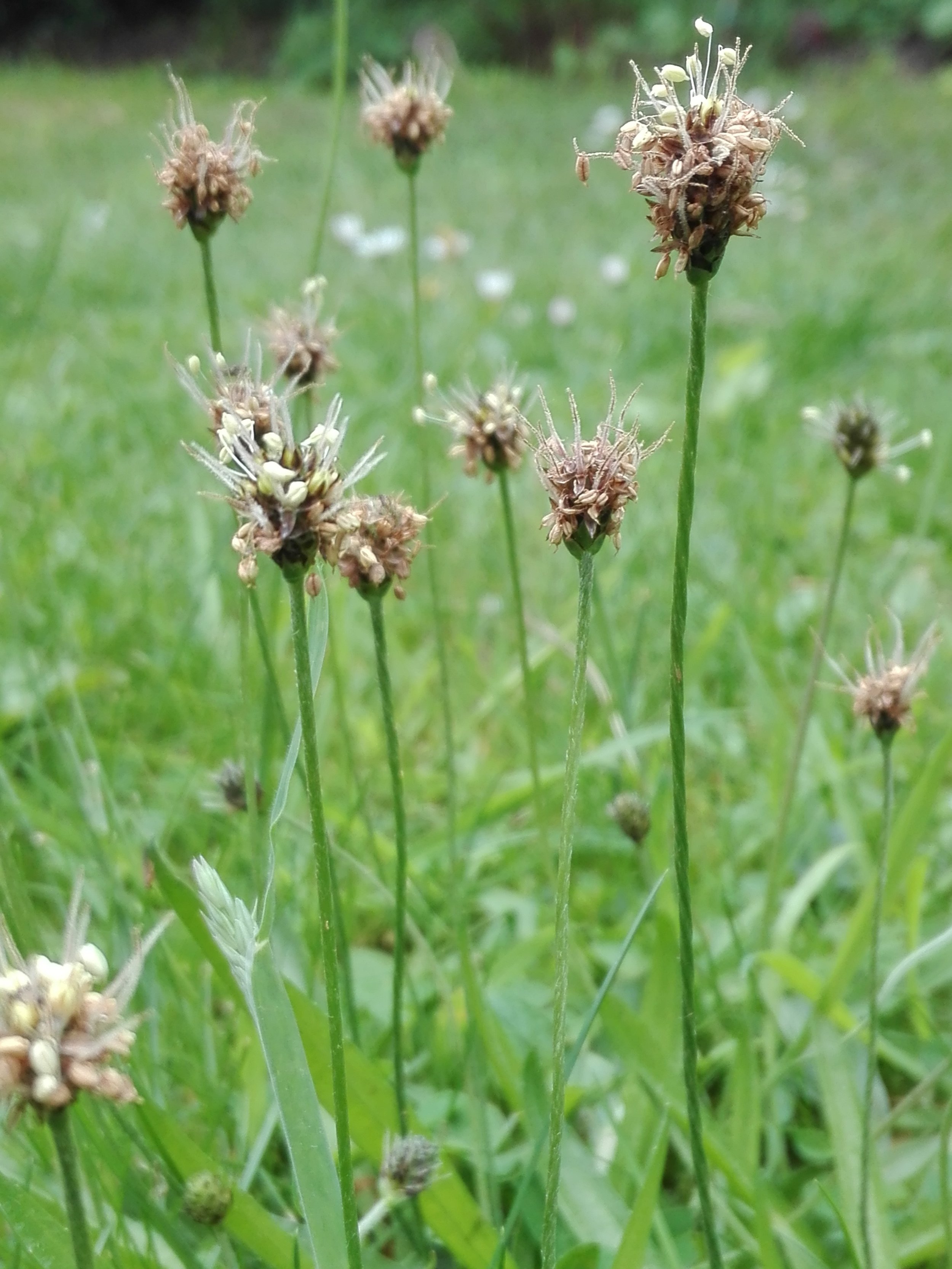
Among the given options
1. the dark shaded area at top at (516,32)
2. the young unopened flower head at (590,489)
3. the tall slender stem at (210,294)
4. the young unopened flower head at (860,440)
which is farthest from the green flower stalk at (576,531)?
the dark shaded area at top at (516,32)

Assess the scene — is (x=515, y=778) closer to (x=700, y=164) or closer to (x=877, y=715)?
(x=877, y=715)

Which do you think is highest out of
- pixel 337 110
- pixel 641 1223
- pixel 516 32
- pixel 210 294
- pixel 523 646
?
pixel 516 32

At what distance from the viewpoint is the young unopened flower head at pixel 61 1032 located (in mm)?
385

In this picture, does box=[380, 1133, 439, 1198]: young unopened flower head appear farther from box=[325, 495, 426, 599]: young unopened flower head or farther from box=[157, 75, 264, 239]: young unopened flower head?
box=[157, 75, 264, 239]: young unopened flower head

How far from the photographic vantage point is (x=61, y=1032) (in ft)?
1.32

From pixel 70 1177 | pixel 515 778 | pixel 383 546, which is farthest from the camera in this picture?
pixel 515 778

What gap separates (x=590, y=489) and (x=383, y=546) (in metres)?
0.15

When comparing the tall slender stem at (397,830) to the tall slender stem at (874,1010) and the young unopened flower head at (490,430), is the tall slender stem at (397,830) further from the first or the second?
the tall slender stem at (874,1010)

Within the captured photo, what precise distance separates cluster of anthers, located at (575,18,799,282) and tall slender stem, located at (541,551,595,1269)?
0.40ft

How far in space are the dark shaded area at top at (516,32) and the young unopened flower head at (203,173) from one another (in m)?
6.82

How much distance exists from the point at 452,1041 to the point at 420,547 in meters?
0.45

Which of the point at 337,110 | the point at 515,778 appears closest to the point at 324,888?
the point at 337,110

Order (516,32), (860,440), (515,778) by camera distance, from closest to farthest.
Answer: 1. (860,440)
2. (515,778)
3. (516,32)

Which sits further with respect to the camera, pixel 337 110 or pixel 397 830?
pixel 337 110
